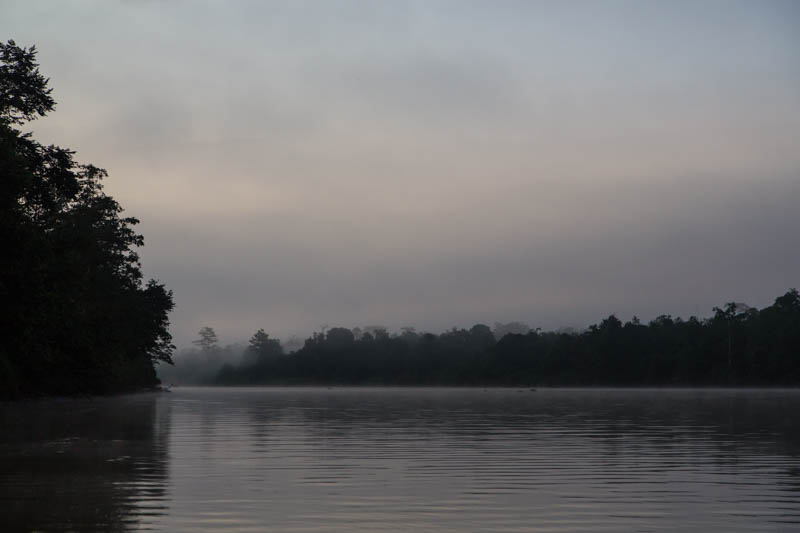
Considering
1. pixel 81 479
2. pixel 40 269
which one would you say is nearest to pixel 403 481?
pixel 81 479

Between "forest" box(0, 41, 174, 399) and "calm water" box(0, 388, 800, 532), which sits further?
"forest" box(0, 41, 174, 399)

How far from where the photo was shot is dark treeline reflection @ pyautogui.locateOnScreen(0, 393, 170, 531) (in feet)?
56.5

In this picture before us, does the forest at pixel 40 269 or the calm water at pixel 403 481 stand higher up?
the forest at pixel 40 269

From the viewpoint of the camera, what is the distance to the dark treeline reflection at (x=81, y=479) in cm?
1723

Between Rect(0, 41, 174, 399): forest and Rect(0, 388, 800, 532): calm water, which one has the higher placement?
Rect(0, 41, 174, 399): forest

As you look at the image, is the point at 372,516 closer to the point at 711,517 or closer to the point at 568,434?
the point at 711,517

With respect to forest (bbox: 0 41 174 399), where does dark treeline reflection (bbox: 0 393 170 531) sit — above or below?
below

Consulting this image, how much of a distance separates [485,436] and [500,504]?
70.2 feet

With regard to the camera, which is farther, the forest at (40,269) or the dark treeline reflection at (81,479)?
the forest at (40,269)

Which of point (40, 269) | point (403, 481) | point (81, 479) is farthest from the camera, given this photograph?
point (40, 269)

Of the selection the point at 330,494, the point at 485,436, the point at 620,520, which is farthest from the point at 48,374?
the point at 620,520

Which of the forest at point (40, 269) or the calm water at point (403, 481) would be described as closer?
the calm water at point (403, 481)

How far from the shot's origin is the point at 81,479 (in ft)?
76.3

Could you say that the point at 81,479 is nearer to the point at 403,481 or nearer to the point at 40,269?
the point at 403,481
